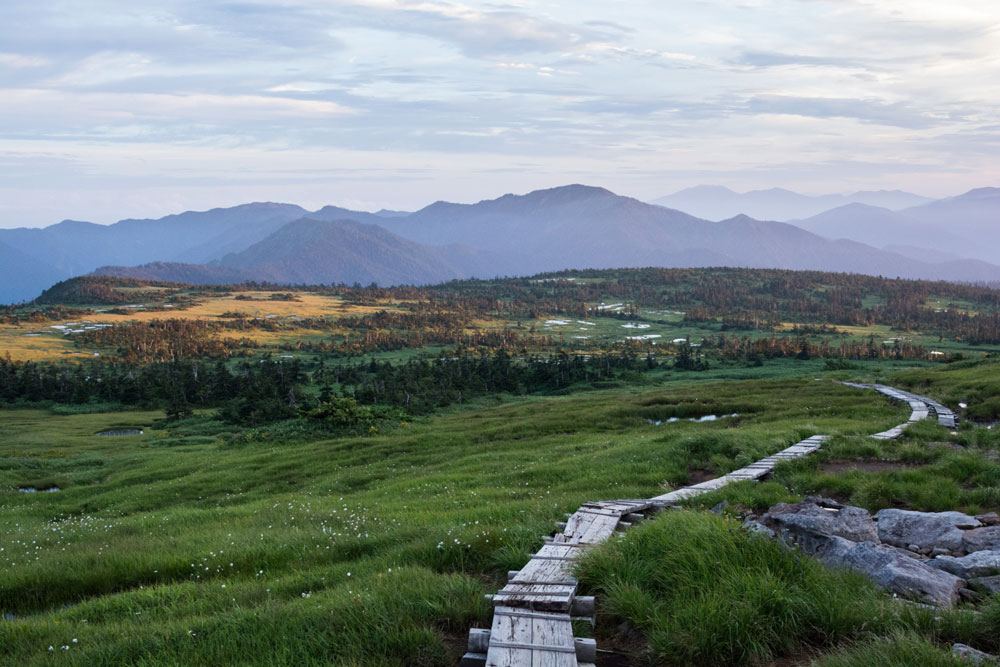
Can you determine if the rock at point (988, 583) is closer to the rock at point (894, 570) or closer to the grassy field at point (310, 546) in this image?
the rock at point (894, 570)

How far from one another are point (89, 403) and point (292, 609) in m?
117

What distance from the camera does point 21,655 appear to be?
754cm

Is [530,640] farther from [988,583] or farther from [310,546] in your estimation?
[310,546]

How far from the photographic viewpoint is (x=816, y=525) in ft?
31.6

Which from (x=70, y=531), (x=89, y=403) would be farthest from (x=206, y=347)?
(x=70, y=531)

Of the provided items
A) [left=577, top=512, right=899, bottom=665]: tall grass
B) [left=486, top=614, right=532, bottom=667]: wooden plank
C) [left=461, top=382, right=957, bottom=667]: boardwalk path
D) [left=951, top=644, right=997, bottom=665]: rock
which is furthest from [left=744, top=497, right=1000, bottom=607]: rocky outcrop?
[left=486, top=614, right=532, bottom=667]: wooden plank

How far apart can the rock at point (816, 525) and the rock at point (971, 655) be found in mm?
2998

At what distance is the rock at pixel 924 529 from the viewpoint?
973 cm

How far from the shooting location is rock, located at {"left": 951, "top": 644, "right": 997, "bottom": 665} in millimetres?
5484

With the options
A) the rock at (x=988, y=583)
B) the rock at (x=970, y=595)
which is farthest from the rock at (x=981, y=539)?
the rock at (x=970, y=595)

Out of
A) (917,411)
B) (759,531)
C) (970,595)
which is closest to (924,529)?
(970,595)

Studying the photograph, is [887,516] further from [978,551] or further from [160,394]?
[160,394]

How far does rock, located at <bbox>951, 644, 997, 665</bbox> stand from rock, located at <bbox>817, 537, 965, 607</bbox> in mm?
1161

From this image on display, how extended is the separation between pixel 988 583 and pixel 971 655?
294 cm
